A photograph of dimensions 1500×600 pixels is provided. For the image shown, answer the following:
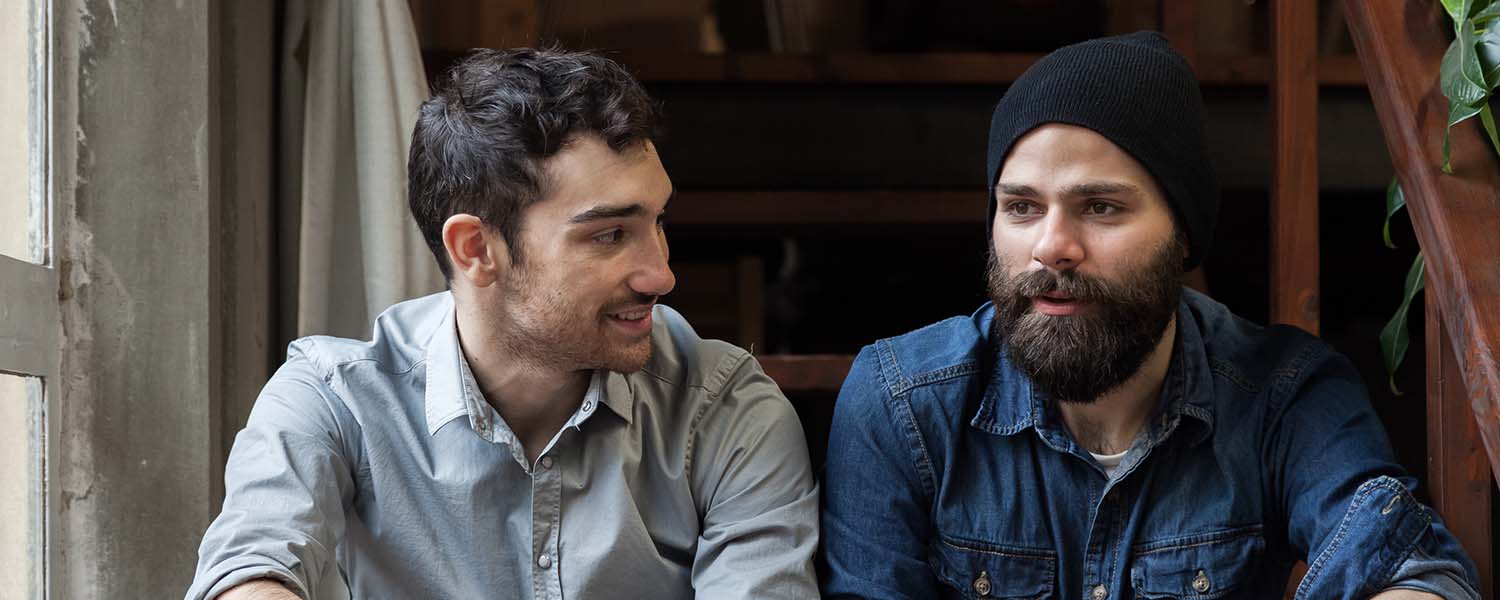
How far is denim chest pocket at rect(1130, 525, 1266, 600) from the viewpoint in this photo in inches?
71.1

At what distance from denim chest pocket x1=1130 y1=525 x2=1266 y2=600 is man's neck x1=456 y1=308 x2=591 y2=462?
2.42ft

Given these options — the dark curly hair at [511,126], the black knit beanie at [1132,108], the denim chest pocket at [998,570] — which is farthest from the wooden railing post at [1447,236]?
the dark curly hair at [511,126]

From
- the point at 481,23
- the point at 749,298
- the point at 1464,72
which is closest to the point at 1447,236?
the point at 1464,72

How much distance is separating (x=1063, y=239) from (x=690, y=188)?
1.64m

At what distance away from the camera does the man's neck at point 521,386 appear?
1856 millimetres

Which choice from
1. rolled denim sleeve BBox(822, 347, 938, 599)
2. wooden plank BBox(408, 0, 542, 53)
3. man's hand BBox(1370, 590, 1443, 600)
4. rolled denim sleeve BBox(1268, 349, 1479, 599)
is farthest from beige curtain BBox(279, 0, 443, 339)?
man's hand BBox(1370, 590, 1443, 600)

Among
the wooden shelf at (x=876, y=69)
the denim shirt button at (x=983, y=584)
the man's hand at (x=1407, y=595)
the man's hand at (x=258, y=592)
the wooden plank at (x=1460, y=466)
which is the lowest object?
the denim shirt button at (x=983, y=584)

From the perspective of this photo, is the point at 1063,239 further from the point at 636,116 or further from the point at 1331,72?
the point at 1331,72

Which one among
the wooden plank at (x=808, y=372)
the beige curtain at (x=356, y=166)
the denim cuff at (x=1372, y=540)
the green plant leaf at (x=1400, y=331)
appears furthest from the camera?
the wooden plank at (x=808, y=372)

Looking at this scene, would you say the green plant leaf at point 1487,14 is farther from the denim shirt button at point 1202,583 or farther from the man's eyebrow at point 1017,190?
the denim shirt button at point 1202,583

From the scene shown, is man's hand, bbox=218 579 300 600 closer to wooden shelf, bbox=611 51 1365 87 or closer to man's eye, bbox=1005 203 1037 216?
man's eye, bbox=1005 203 1037 216

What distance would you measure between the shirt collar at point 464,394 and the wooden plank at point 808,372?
70 centimetres

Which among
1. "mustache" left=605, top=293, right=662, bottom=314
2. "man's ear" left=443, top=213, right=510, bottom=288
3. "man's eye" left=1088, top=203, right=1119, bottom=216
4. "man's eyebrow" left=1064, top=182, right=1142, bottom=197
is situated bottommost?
"mustache" left=605, top=293, right=662, bottom=314

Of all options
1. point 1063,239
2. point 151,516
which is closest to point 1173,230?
point 1063,239
